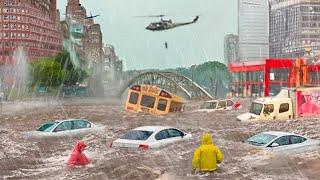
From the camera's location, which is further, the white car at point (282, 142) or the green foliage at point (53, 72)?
the green foliage at point (53, 72)

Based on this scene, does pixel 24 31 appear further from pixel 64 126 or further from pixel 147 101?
pixel 64 126

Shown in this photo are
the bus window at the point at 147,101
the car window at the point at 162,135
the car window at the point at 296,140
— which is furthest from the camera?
the bus window at the point at 147,101

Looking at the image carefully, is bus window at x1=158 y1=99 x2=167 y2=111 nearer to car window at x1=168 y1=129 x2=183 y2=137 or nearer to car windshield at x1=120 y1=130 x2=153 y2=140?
car window at x1=168 y1=129 x2=183 y2=137

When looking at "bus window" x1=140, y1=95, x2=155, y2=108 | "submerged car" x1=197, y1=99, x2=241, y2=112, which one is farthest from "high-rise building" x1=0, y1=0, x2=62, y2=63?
"bus window" x1=140, y1=95, x2=155, y2=108

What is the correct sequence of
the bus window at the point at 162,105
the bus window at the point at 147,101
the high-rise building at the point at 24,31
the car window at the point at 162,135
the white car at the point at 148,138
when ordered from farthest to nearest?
1. the high-rise building at the point at 24,31
2. the bus window at the point at 147,101
3. the bus window at the point at 162,105
4. the car window at the point at 162,135
5. the white car at the point at 148,138

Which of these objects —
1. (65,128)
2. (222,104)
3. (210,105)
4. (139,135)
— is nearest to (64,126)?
(65,128)

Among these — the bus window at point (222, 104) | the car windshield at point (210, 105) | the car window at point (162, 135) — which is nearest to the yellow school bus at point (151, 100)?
the car windshield at point (210, 105)

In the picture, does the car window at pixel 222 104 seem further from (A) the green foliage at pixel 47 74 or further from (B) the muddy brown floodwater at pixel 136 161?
(A) the green foliage at pixel 47 74
